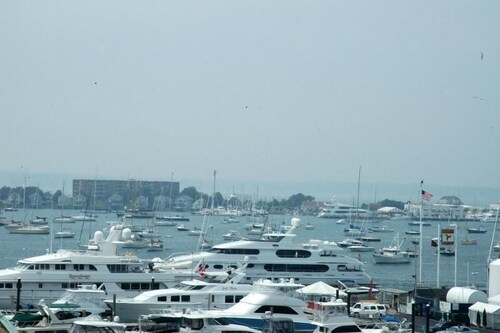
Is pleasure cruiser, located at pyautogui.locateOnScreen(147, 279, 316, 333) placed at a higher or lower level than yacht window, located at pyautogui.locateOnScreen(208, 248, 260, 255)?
lower

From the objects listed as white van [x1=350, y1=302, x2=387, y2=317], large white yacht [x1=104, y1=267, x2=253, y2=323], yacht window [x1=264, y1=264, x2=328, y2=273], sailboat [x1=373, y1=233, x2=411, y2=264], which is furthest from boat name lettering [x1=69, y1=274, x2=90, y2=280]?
sailboat [x1=373, y1=233, x2=411, y2=264]

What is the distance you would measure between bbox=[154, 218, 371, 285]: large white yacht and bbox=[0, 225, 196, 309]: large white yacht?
324 inches

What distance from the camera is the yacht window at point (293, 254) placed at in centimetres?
4862

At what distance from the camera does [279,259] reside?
4850 centimetres

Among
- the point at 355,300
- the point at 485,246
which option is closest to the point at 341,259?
the point at 355,300

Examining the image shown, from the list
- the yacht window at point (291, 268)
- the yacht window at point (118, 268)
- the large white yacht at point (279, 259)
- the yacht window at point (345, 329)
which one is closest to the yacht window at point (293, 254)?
the large white yacht at point (279, 259)

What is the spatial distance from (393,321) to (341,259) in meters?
16.7

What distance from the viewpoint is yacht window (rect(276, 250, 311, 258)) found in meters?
48.6

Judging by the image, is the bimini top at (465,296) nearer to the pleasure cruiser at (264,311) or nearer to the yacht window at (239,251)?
the pleasure cruiser at (264,311)

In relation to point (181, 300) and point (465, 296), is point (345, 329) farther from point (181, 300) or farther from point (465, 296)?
point (465, 296)

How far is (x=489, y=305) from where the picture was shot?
33.1 metres

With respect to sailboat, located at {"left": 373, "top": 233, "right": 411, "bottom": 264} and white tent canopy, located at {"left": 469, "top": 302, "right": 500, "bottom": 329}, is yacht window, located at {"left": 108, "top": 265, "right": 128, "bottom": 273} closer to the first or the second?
white tent canopy, located at {"left": 469, "top": 302, "right": 500, "bottom": 329}

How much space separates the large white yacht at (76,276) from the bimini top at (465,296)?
9550 mm

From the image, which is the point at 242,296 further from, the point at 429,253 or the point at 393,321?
the point at 429,253
